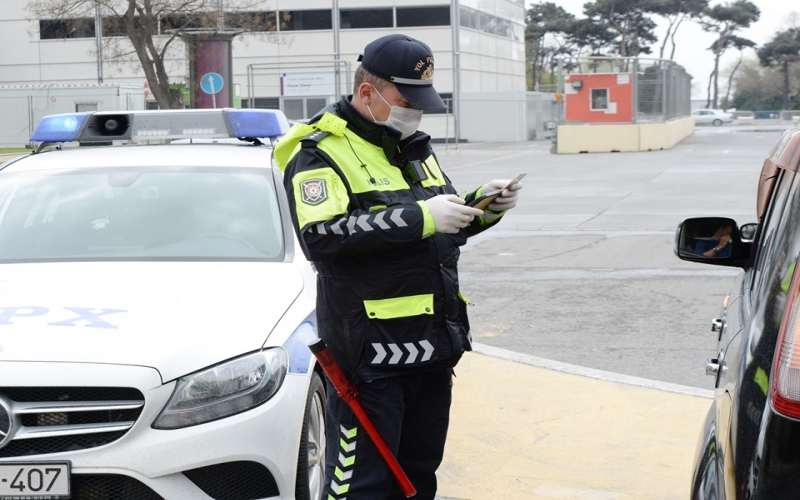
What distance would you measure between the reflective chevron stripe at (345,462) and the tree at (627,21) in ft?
240

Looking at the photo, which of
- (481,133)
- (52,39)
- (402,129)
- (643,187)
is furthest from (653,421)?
(52,39)

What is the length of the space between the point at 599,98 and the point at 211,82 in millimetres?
18075

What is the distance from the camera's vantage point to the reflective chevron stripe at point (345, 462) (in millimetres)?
3008

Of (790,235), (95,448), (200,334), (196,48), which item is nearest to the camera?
(790,235)

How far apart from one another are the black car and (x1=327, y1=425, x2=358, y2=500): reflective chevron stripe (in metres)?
0.97

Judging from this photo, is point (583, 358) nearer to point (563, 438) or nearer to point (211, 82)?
point (563, 438)

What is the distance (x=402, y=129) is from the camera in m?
3.06

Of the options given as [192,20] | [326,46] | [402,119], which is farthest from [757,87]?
[402,119]

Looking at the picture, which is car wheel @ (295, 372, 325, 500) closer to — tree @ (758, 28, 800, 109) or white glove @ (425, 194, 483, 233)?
white glove @ (425, 194, 483, 233)

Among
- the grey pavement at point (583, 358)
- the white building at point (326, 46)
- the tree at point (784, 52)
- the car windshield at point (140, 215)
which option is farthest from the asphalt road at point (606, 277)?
the tree at point (784, 52)

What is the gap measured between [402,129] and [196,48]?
56.6 feet

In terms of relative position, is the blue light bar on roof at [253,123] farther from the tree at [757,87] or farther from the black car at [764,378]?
the tree at [757,87]

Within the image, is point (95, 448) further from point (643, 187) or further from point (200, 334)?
point (643, 187)

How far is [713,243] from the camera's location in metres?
3.16
